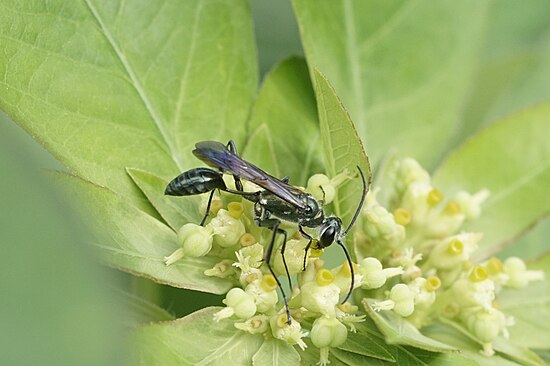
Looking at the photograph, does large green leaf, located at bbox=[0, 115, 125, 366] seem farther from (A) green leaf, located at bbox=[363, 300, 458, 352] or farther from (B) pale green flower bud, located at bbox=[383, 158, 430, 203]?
(B) pale green flower bud, located at bbox=[383, 158, 430, 203]

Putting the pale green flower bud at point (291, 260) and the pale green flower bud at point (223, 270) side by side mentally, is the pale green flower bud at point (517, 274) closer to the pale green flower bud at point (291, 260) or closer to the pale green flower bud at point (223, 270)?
the pale green flower bud at point (291, 260)

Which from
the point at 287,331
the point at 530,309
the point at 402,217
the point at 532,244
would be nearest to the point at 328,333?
the point at 287,331

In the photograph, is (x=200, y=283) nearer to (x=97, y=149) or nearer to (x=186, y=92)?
(x=97, y=149)

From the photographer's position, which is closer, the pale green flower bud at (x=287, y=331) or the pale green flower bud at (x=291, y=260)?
the pale green flower bud at (x=287, y=331)

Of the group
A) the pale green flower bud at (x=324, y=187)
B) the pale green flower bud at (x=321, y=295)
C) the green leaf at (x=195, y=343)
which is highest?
the pale green flower bud at (x=324, y=187)

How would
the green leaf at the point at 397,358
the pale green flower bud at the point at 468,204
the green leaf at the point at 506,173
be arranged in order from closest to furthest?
the green leaf at the point at 397,358
the pale green flower bud at the point at 468,204
the green leaf at the point at 506,173

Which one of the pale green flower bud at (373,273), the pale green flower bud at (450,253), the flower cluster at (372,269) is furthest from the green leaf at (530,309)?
the pale green flower bud at (373,273)
